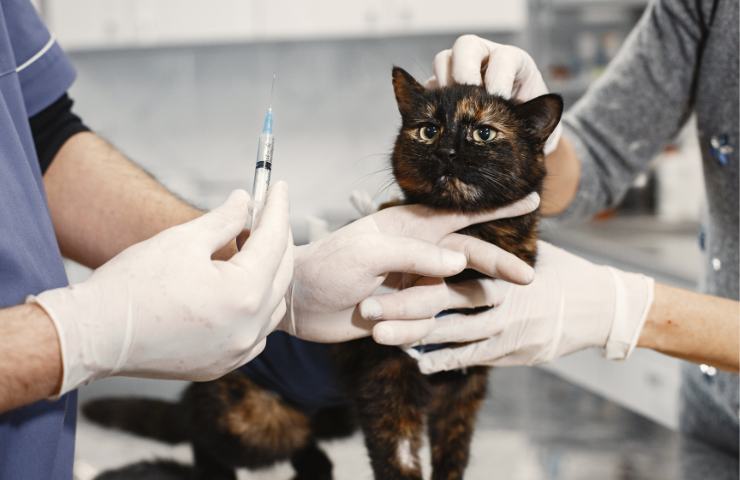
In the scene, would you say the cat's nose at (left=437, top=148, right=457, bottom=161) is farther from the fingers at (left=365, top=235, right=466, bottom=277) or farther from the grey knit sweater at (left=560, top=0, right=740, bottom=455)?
the grey knit sweater at (left=560, top=0, right=740, bottom=455)

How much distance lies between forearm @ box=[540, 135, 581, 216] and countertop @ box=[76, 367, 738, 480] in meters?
0.45

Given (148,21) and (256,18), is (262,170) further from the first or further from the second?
(148,21)

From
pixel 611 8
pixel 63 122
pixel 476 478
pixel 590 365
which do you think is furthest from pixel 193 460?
pixel 611 8

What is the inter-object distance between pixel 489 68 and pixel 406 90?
144mm

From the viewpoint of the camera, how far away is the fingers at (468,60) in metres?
1.11

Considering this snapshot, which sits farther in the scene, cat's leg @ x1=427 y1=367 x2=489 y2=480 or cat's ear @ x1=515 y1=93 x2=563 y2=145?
cat's leg @ x1=427 y1=367 x2=489 y2=480

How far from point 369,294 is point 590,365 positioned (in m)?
1.91

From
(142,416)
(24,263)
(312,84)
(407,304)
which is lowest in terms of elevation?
(312,84)

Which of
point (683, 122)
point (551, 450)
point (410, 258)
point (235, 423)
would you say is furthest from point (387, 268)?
point (683, 122)

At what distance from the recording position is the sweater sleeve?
1509 millimetres

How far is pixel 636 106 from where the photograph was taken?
5.22ft

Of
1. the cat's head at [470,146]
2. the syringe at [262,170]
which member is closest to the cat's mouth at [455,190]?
the cat's head at [470,146]

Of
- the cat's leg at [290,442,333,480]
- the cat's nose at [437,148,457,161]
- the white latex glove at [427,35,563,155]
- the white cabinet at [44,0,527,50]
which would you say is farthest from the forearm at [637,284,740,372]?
the white cabinet at [44,0,527,50]

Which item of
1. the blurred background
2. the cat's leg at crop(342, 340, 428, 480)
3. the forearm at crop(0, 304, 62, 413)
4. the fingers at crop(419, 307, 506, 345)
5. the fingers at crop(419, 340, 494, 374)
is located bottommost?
the blurred background
